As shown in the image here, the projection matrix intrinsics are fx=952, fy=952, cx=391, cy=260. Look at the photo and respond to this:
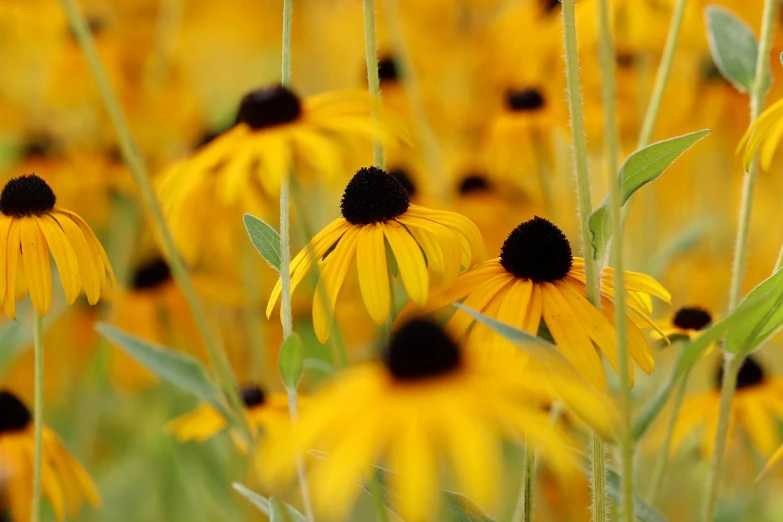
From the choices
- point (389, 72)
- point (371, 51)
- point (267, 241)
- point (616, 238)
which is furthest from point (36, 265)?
point (389, 72)

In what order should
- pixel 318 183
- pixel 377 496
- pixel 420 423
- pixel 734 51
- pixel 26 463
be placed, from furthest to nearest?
pixel 318 183
pixel 26 463
pixel 734 51
pixel 377 496
pixel 420 423

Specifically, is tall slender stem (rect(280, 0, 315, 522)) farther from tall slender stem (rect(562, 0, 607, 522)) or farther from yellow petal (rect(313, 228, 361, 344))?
tall slender stem (rect(562, 0, 607, 522))

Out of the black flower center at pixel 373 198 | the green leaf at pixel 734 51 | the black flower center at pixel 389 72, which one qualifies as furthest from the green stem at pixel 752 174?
the black flower center at pixel 389 72

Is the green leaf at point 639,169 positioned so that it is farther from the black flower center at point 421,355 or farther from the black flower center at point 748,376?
the black flower center at point 748,376

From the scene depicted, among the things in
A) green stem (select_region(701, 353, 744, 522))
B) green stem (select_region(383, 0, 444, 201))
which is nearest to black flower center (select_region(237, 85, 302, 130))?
green stem (select_region(701, 353, 744, 522))

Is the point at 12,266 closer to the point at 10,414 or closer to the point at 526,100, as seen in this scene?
the point at 10,414

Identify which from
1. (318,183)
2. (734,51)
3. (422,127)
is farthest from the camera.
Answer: (318,183)

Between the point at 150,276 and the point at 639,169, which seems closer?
the point at 639,169
